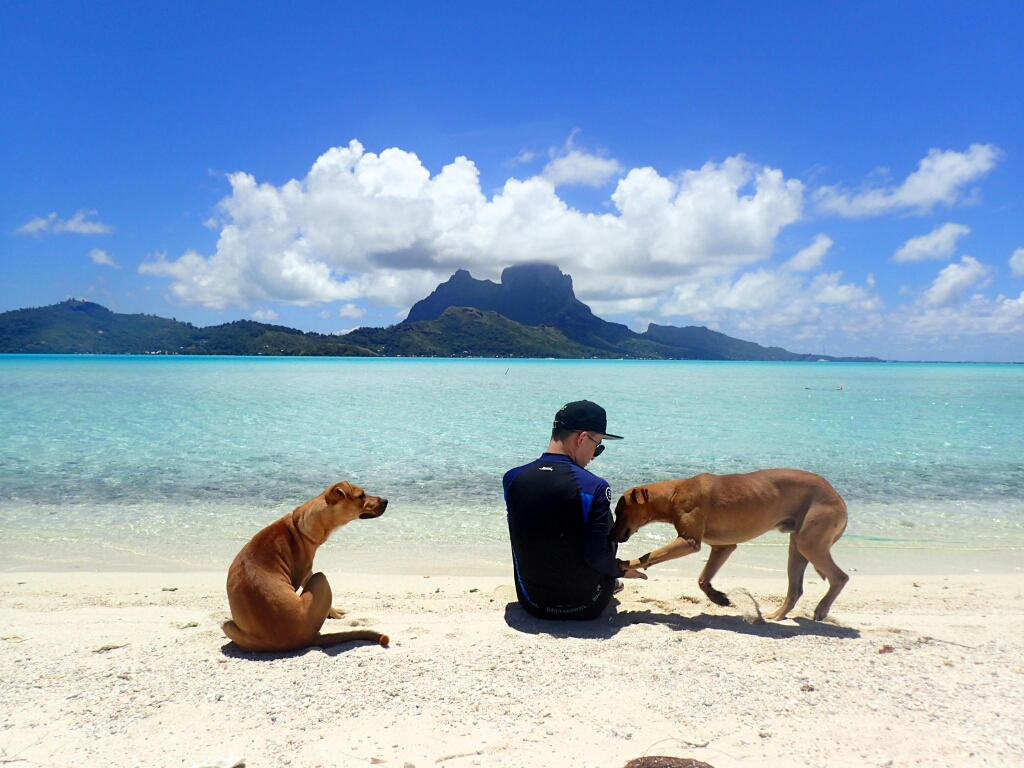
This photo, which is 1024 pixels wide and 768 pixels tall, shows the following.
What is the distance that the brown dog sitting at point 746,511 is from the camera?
5766 millimetres

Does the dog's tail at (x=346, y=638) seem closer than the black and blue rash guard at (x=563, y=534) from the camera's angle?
Yes

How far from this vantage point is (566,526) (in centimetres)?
533

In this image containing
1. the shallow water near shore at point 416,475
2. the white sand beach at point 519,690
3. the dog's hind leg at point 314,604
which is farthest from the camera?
the shallow water near shore at point 416,475

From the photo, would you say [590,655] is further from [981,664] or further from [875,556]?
[875,556]

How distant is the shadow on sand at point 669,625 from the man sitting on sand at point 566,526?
0.14 m

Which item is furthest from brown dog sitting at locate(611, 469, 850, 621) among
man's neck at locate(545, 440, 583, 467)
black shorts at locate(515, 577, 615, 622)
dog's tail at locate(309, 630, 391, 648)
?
dog's tail at locate(309, 630, 391, 648)

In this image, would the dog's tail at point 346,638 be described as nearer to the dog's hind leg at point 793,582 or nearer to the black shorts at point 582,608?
the black shorts at point 582,608

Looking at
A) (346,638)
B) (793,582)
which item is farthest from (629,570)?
(346,638)

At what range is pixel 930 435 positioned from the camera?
2428 cm

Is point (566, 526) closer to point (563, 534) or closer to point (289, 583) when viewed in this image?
point (563, 534)

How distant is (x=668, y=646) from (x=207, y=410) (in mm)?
31895

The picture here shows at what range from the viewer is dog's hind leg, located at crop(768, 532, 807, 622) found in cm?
605

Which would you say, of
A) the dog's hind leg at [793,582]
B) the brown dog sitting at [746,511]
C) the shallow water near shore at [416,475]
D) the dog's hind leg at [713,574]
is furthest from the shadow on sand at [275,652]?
the dog's hind leg at [793,582]

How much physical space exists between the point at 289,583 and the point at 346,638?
681 millimetres
